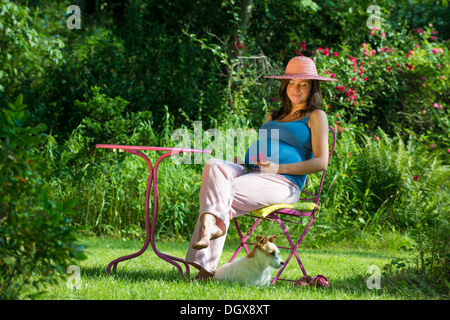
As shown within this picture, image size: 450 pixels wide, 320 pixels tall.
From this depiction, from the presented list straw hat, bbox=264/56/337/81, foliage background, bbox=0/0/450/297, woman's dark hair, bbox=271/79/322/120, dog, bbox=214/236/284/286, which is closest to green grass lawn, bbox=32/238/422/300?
dog, bbox=214/236/284/286

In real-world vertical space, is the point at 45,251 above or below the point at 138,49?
below

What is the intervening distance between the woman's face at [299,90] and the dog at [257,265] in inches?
44.5

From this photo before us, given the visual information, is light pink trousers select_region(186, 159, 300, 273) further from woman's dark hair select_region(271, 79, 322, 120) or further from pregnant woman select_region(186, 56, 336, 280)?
woman's dark hair select_region(271, 79, 322, 120)

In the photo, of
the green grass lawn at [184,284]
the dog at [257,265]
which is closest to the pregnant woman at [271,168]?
the dog at [257,265]

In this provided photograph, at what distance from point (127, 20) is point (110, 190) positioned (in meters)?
4.26

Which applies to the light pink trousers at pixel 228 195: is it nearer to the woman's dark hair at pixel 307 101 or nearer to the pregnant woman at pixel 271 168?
the pregnant woman at pixel 271 168

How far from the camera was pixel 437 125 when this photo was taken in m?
8.36

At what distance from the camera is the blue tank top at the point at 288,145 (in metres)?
4.07

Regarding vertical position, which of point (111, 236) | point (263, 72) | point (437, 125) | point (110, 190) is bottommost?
point (111, 236)

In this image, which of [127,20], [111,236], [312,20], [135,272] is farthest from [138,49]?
[135,272]

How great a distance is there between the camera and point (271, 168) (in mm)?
3945

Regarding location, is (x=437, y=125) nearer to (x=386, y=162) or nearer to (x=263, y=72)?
(x=386, y=162)

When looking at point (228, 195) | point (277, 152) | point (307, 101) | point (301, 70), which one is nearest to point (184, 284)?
point (228, 195)

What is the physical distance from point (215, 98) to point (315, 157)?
15.1 ft
